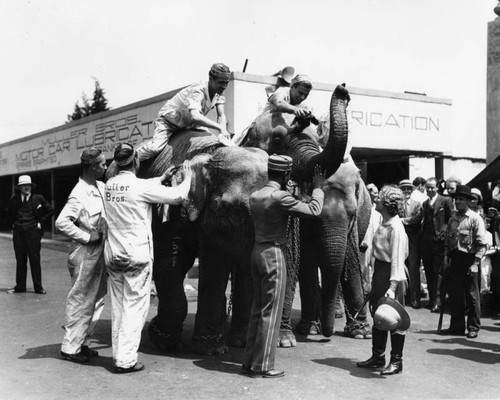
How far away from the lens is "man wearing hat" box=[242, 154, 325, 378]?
18.8ft

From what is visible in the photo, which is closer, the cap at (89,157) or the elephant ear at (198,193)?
the elephant ear at (198,193)

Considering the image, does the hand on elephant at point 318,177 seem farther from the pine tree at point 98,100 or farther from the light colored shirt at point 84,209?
the pine tree at point 98,100

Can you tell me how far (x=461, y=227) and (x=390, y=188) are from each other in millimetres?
2122

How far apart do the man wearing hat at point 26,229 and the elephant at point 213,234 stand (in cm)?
548

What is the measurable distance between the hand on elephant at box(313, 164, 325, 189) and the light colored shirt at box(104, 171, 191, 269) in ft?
4.15

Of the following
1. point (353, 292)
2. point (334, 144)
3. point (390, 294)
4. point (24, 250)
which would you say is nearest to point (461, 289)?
point (353, 292)

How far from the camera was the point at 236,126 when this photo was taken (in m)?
14.2

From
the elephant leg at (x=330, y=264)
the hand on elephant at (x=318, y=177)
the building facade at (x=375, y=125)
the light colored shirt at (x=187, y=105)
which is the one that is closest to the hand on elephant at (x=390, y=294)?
the elephant leg at (x=330, y=264)

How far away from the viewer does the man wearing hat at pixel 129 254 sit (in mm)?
6000

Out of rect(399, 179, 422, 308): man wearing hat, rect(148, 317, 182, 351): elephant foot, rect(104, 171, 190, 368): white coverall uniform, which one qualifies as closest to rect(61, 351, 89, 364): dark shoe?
rect(104, 171, 190, 368): white coverall uniform

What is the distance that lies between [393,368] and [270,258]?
1.51 m

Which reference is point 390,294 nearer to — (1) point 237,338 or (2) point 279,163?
(2) point 279,163

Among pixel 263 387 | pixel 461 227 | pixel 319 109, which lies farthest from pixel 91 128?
pixel 263 387

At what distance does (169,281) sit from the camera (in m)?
6.85
